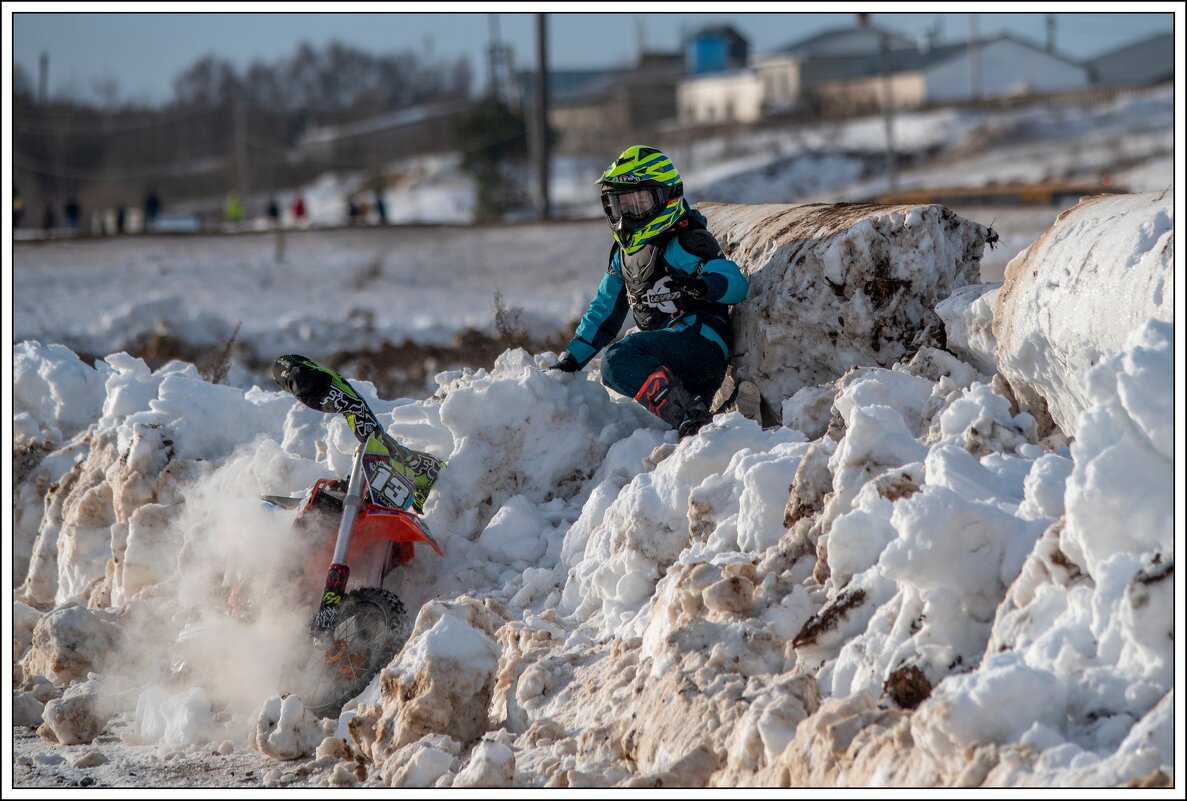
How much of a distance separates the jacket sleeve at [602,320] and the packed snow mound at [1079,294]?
2.31 meters

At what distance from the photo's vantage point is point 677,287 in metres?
6.89

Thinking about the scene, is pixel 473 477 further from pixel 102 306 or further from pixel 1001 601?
pixel 102 306

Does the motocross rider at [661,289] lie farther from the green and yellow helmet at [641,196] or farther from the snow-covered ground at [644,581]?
the snow-covered ground at [644,581]

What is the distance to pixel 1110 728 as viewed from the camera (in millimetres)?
3373

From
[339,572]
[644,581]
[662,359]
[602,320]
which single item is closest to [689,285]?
[662,359]

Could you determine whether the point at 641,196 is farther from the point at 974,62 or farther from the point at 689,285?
the point at 974,62

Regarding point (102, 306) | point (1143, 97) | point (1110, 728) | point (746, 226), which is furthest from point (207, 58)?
point (1110, 728)

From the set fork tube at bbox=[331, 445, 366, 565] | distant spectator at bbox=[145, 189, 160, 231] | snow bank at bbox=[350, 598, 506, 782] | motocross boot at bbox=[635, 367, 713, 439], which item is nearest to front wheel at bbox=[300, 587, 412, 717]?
fork tube at bbox=[331, 445, 366, 565]

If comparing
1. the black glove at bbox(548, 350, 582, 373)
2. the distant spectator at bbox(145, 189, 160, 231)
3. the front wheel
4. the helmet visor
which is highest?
the distant spectator at bbox(145, 189, 160, 231)

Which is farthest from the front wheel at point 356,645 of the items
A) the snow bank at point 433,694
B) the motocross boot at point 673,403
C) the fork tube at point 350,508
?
the motocross boot at point 673,403

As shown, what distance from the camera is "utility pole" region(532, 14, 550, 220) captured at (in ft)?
107

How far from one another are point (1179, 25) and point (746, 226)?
8.19 feet

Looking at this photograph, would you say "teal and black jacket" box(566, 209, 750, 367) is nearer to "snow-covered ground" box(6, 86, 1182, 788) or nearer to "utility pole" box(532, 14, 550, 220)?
"snow-covered ground" box(6, 86, 1182, 788)

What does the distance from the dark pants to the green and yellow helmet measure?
1.80 ft
